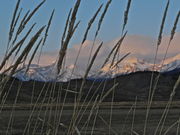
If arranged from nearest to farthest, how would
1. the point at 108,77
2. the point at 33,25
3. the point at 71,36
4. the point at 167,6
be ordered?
1. the point at 71,36
2. the point at 33,25
3. the point at 167,6
4. the point at 108,77

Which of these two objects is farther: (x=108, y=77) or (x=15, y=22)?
(x=108, y=77)

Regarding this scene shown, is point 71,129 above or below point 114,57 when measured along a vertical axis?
below

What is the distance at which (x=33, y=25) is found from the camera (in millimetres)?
2623

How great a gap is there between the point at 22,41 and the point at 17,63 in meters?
0.17

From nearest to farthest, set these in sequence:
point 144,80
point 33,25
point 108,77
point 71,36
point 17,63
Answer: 1. point 17,63
2. point 71,36
3. point 33,25
4. point 108,77
5. point 144,80

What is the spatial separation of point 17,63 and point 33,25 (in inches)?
19.4

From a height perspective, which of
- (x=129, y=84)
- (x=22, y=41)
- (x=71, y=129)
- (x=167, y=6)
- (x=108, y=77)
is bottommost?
(x=129, y=84)

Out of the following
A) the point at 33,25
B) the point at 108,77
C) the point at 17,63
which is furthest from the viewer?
the point at 108,77

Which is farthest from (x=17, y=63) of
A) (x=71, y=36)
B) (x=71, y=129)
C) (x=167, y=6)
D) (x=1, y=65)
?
(x=167, y=6)

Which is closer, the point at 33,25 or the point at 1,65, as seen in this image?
the point at 1,65

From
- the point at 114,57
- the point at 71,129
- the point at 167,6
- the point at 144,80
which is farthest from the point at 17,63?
the point at 144,80

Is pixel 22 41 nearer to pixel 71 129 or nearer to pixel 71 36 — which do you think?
pixel 71 36

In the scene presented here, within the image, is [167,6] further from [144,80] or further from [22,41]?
[144,80]

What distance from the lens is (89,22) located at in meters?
2.71
